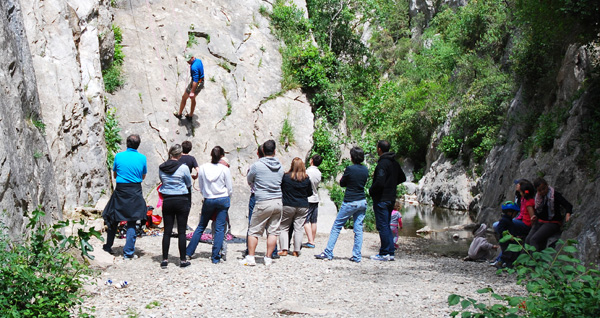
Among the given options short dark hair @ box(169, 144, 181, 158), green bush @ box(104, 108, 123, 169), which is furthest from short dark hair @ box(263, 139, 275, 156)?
green bush @ box(104, 108, 123, 169)

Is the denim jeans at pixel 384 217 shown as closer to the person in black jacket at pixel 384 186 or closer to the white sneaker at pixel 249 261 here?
the person in black jacket at pixel 384 186

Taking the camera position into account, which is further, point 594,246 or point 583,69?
point 583,69

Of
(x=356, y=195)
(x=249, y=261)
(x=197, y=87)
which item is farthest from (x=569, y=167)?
(x=197, y=87)

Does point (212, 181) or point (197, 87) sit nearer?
point (212, 181)

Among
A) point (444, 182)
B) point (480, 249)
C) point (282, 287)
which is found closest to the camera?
point (282, 287)

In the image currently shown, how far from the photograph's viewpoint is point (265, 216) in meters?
7.98

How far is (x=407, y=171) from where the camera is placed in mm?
31656

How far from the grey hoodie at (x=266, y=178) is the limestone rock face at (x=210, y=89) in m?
4.43

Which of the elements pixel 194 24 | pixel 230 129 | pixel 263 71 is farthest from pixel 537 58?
pixel 194 24

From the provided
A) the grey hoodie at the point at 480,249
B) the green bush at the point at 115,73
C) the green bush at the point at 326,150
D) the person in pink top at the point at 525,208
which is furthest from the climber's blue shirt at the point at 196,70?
the person in pink top at the point at 525,208

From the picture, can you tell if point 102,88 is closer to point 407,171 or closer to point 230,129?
point 230,129

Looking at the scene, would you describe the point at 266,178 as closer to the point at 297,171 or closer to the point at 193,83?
the point at 297,171

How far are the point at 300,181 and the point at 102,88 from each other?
259 inches

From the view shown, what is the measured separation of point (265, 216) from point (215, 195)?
2.67 ft
